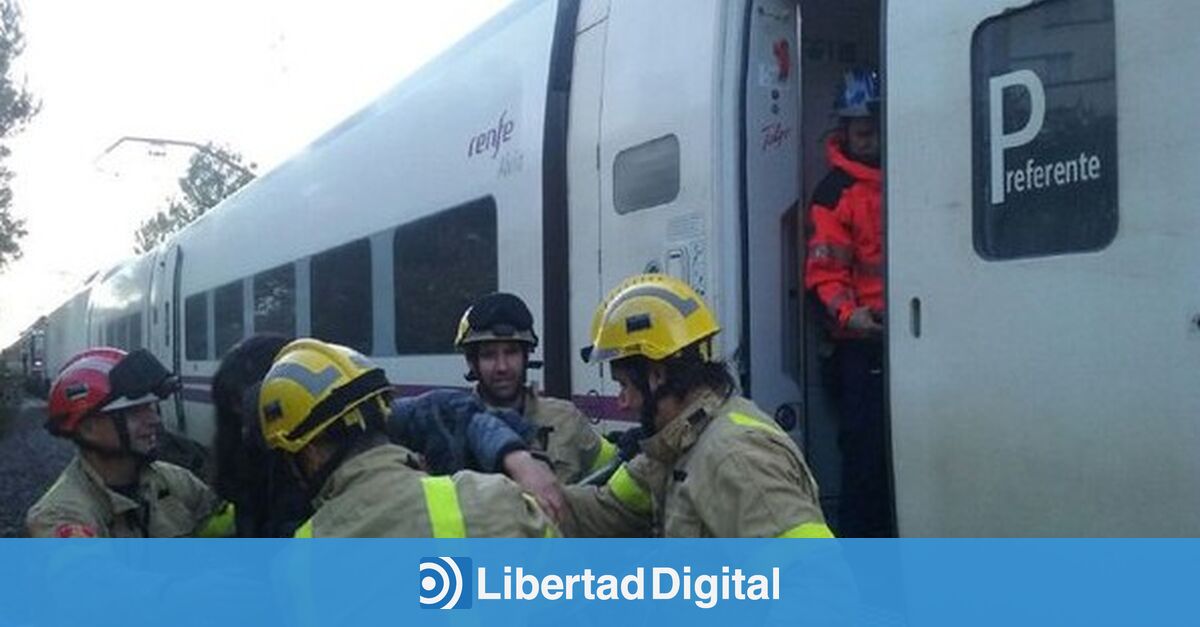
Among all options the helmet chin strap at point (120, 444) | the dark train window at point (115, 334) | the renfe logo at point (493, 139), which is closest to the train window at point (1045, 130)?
the helmet chin strap at point (120, 444)

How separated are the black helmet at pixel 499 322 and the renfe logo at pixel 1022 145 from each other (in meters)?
1.44

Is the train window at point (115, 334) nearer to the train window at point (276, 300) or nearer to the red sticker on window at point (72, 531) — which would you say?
the train window at point (276, 300)

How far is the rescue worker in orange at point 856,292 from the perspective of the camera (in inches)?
170

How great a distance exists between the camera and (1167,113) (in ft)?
9.51

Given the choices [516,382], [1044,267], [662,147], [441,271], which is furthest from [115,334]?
[1044,267]

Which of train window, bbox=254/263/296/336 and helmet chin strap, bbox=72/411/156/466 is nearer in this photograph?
helmet chin strap, bbox=72/411/156/466

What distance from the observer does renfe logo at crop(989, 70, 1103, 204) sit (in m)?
3.22

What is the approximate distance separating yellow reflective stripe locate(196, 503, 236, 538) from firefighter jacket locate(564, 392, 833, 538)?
121 cm

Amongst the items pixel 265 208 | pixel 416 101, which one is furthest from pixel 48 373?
pixel 416 101

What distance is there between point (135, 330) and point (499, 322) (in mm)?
17187

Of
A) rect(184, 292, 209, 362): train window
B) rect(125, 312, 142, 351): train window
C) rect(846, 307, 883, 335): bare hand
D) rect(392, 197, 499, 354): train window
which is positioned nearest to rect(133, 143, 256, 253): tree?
rect(125, 312, 142, 351): train window

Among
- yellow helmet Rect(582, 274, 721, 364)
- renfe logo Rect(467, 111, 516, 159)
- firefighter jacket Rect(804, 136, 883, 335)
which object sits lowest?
yellow helmet Rect(582, 274, 721, 364)
